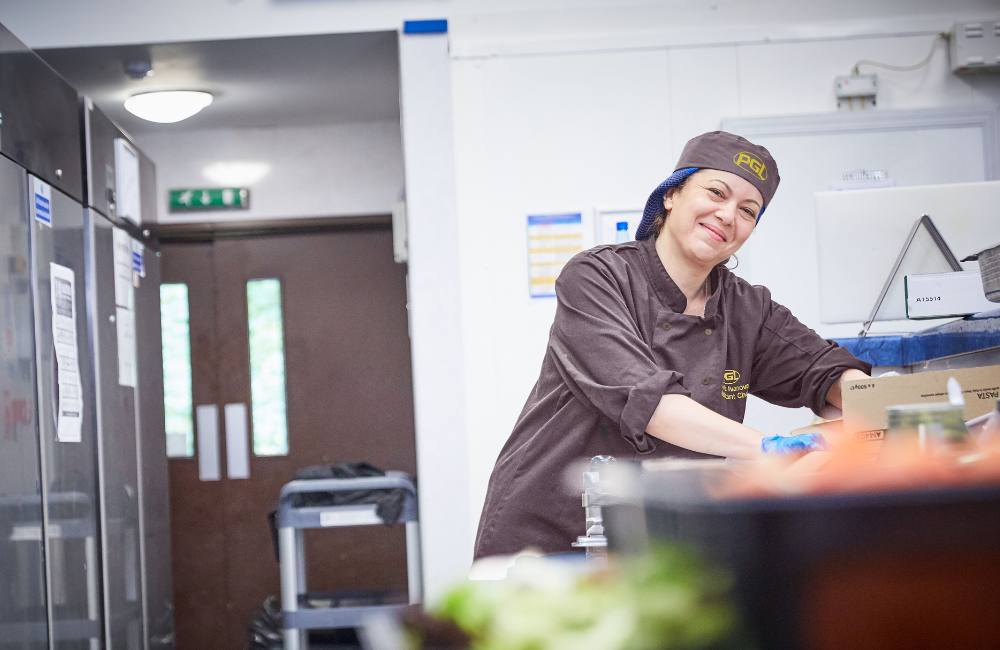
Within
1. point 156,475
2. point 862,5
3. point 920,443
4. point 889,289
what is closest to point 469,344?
point 156,475

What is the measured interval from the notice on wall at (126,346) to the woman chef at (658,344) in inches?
83.4

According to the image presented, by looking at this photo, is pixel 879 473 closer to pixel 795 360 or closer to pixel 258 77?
pixel 795 360

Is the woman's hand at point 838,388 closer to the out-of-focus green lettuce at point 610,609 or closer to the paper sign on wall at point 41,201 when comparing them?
the out-of-focus green lettuce at point 610,609

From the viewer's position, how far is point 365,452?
4512 millimetres

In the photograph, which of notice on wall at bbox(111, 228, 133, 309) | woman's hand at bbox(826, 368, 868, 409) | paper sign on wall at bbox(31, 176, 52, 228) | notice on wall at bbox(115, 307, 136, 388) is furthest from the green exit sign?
woman's hand at bbox(826, 368, 868, 409)

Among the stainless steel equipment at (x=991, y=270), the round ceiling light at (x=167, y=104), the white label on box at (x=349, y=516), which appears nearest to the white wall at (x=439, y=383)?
the white label on box at (x=349, y=516)

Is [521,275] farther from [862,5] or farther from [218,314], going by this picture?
[218,314]

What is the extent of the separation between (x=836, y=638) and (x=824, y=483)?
0.09m

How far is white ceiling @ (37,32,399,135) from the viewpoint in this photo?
11.6ft

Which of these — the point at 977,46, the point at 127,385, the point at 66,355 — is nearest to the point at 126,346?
the point at 127,385

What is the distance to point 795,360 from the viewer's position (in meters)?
1.64

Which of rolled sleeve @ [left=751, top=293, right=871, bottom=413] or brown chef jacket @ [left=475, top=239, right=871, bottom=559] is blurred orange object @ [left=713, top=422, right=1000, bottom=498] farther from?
rolled sleeve @ [left=751, top=293, right=871, bottom=413]

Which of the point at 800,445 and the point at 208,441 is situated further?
the point at 208,441

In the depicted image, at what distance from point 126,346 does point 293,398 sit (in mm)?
1330
